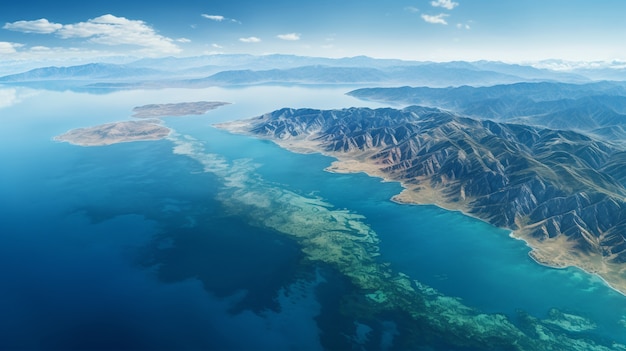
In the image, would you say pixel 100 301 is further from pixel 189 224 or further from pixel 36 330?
pixel 189 224

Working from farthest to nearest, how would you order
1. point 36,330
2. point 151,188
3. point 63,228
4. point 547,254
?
point 151,188 < point 63,228 < point 547,254 < point 36,330

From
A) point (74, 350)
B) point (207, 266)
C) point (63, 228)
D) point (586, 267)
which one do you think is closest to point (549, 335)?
point (586, 267)

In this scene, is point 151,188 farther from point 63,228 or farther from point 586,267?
point 586,267

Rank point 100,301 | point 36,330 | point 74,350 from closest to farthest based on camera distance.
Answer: point 74,350 → point 36,330 → point 100,301

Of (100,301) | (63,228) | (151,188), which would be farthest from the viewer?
(151,188)

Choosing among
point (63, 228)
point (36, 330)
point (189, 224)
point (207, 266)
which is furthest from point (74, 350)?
point (63, 228)

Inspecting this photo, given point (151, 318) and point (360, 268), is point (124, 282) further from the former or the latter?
point (360, 268)

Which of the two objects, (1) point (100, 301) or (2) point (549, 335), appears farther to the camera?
(1) point (100, 301)

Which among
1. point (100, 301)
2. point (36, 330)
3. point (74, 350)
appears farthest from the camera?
point (100, 301)

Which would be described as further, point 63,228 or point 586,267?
point 63,228
